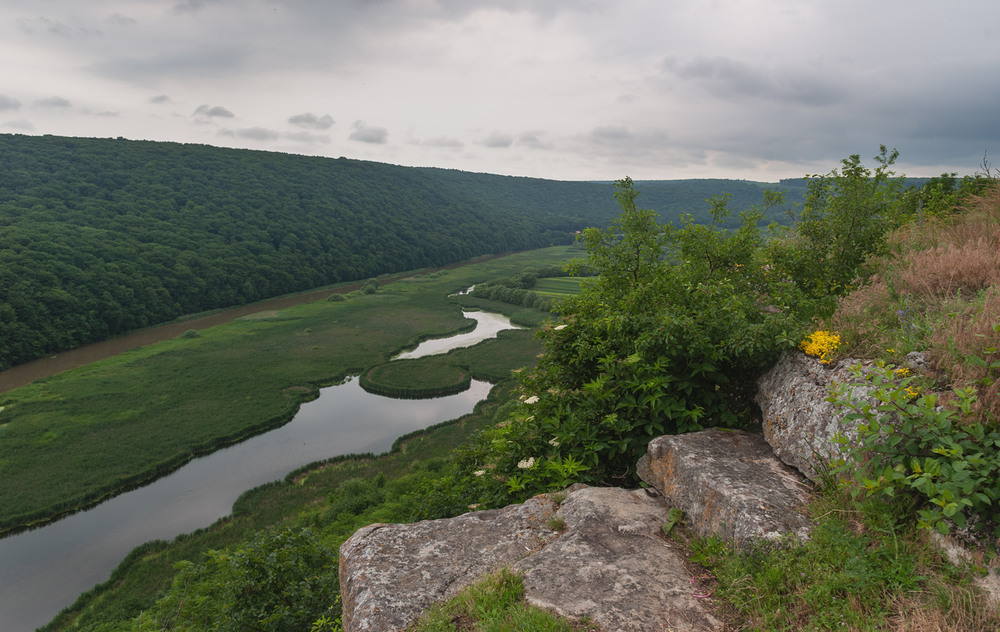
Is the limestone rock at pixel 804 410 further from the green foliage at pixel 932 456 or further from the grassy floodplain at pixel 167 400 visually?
the grassy floodplain at pixel 167 400

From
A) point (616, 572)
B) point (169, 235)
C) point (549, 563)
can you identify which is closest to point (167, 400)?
point (549, 563)

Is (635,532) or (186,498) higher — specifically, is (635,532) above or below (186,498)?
above

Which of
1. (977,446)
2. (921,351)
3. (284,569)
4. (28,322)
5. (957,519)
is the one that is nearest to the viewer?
(957,519)

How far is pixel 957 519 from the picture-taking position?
3.58 metres

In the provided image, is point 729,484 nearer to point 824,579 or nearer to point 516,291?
point 824,579

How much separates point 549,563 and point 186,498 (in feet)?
105

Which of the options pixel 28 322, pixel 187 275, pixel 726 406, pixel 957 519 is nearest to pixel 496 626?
pixel 957 519

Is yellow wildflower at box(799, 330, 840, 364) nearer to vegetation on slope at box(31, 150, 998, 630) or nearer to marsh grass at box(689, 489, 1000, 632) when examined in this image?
vegetation on slope at box(31, 150, 998, 630)

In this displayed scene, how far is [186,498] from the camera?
95.1 feet

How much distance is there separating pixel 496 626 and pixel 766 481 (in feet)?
10.8

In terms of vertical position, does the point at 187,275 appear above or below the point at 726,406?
below

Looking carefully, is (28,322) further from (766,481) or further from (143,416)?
(766,481)

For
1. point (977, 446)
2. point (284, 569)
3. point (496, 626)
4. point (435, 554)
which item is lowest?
point (284, 569)

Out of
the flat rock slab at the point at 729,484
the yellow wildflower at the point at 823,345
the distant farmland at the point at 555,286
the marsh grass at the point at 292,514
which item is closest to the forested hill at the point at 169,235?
the marsh grass at the point at 292,514
